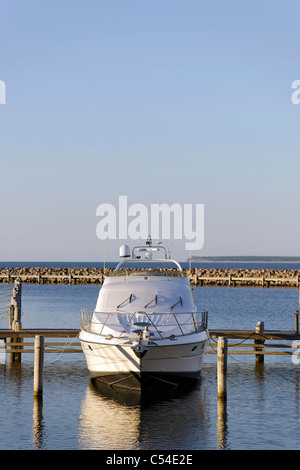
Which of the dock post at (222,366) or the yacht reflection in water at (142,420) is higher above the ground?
the dock post at (222,366)

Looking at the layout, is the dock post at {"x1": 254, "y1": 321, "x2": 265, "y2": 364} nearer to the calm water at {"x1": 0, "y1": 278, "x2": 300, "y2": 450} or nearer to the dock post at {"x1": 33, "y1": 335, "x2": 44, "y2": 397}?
the calm water at {"x1": 0, "y1": 278, "x2": 300, "y2": 450}

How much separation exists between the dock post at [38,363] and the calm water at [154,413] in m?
0.38

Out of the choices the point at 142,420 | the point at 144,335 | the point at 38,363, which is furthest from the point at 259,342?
the point at 38,363

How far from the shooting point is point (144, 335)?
66.6 ft

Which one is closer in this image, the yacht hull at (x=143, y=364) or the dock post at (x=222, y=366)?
the yacht hull at (x=143, y=364)

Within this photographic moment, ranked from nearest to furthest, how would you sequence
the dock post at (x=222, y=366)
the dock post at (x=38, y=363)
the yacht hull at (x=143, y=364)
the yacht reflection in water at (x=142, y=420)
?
the yacht reflection in water at (x=142, y=420), the yacht hull at (x=143, y=364), the dock post at (x=222, y=366), the dock post at (x=38, y=363)

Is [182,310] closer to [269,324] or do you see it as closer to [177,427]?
[177,427]

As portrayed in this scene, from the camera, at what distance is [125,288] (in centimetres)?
2339

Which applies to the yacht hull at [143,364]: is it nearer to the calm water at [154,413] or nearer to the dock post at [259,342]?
the calm water at [154,413]

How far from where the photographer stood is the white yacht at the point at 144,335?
2034cm

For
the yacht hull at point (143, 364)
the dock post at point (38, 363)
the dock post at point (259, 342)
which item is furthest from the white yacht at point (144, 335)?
the dock post at point (259, 342)

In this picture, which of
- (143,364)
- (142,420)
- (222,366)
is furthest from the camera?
(222,366)

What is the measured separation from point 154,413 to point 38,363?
378cm

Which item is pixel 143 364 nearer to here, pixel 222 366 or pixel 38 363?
pixel 222 366
